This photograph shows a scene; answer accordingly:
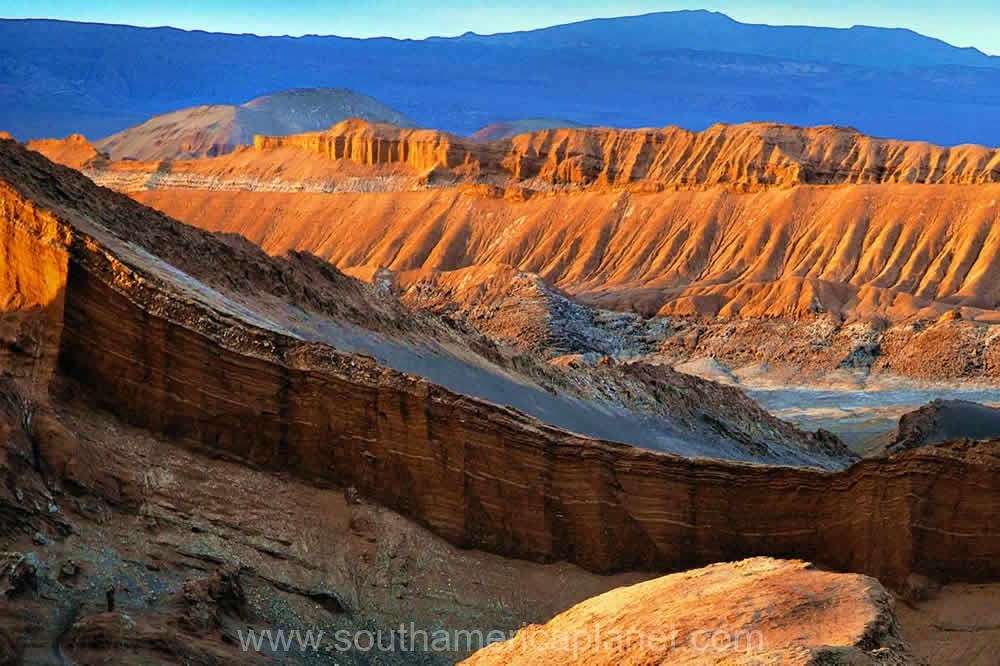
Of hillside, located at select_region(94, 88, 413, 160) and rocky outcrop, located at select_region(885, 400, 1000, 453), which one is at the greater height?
rocky outcrop, located at select_region(885, 400, 1000, 453)

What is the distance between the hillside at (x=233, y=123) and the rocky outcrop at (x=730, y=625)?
130m

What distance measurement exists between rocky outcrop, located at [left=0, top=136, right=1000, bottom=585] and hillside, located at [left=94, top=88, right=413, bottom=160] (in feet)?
403

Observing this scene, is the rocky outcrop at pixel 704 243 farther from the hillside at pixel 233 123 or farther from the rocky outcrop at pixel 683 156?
the hillside at pixel 233 123

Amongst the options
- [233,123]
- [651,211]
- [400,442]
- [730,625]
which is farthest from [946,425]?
[233,123]

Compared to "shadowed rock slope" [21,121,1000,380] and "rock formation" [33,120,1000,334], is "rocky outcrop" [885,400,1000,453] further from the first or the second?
"rock formation" [33,120,1000,334]

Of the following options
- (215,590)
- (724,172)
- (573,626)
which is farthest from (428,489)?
(724,172)

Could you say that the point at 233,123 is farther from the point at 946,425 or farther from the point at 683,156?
the point at 946,425

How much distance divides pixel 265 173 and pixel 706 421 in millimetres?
70676

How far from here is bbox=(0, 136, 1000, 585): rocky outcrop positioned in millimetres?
18125

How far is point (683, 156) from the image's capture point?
95500 mm

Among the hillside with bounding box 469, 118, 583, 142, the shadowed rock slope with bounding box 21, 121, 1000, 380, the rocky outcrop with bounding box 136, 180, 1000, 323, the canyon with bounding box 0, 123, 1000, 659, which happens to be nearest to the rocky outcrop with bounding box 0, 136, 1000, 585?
the canyon with bounding box 0, 123, 1000, 659

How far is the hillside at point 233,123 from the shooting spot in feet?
481

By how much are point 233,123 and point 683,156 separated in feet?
227


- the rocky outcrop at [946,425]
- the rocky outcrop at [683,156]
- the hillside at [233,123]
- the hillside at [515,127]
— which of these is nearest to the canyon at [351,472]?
the rocky outcrop at [946,425]
